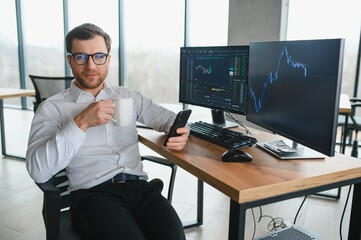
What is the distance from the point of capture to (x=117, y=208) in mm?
1418

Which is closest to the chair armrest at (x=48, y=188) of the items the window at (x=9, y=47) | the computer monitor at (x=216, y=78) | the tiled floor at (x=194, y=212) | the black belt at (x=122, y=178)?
the black belt at (x=122, y=178)

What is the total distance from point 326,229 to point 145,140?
1483 millimetres

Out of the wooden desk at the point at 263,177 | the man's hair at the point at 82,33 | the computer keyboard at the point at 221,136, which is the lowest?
the wooden desk at the point at 263,177

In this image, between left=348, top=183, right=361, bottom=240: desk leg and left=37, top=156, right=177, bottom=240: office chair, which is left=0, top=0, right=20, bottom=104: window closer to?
left=37, top=156, right=177, bottom=240: office chair

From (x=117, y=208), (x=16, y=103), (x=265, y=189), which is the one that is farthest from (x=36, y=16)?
(x=265, y=189)

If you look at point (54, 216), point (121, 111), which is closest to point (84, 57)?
point (121, 111)

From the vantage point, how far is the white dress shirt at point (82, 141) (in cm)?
138

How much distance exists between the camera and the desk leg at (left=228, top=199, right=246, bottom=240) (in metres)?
1.10

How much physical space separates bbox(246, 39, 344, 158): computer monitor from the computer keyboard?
123 mm

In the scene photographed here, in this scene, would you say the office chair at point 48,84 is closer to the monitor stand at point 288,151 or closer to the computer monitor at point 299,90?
the computer monitor at point 299,90

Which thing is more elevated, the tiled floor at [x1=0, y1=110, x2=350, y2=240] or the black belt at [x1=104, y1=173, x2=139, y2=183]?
the black belt at [x1=104, y1=173, x2=139, y2=183]

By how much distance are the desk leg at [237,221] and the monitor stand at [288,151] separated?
1.34ft

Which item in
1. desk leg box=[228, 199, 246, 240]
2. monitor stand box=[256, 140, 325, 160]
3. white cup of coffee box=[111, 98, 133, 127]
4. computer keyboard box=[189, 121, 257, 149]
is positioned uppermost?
white cup of coffee box=[111, 98, 133, 127]

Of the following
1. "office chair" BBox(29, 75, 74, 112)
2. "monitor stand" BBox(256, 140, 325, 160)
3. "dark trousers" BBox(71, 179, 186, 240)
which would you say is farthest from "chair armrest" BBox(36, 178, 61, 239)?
"office chair" BBox(29, 75, 74, 112)
